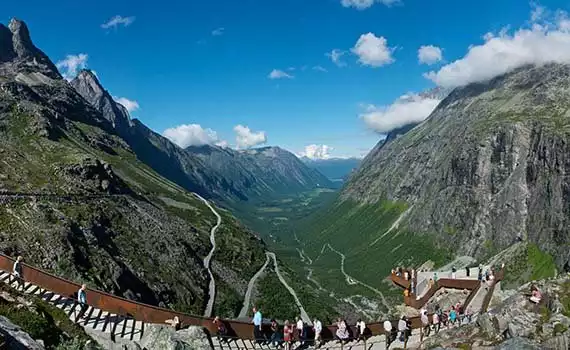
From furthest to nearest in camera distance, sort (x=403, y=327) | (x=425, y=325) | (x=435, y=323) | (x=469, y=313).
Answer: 1. (x=469, y=313)
2. (x=435, y=323)
3. (x=425, y=325)
4. (x=403, y=327)

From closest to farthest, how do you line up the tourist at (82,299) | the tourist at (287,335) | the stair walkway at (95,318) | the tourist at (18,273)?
the stair walkway at (95,318)
the tourist at (82,299)
the tourist at (18,273)
the tourist at (287,335)

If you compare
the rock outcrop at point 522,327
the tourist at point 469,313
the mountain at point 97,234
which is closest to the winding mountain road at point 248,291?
the mountain at point 97,234

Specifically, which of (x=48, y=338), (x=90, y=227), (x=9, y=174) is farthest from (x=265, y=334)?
(x=9, y=174)

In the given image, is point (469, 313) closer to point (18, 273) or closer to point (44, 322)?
point (44, 322)

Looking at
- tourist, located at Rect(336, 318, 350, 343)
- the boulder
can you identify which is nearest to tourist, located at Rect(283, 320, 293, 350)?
tourist, located at Rect(336, 318, 350, 343)

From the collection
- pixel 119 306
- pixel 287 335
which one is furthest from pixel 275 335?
pixel 119 306

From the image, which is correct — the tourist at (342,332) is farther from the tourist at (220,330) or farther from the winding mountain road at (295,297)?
the winding mountain road at (295,297)
